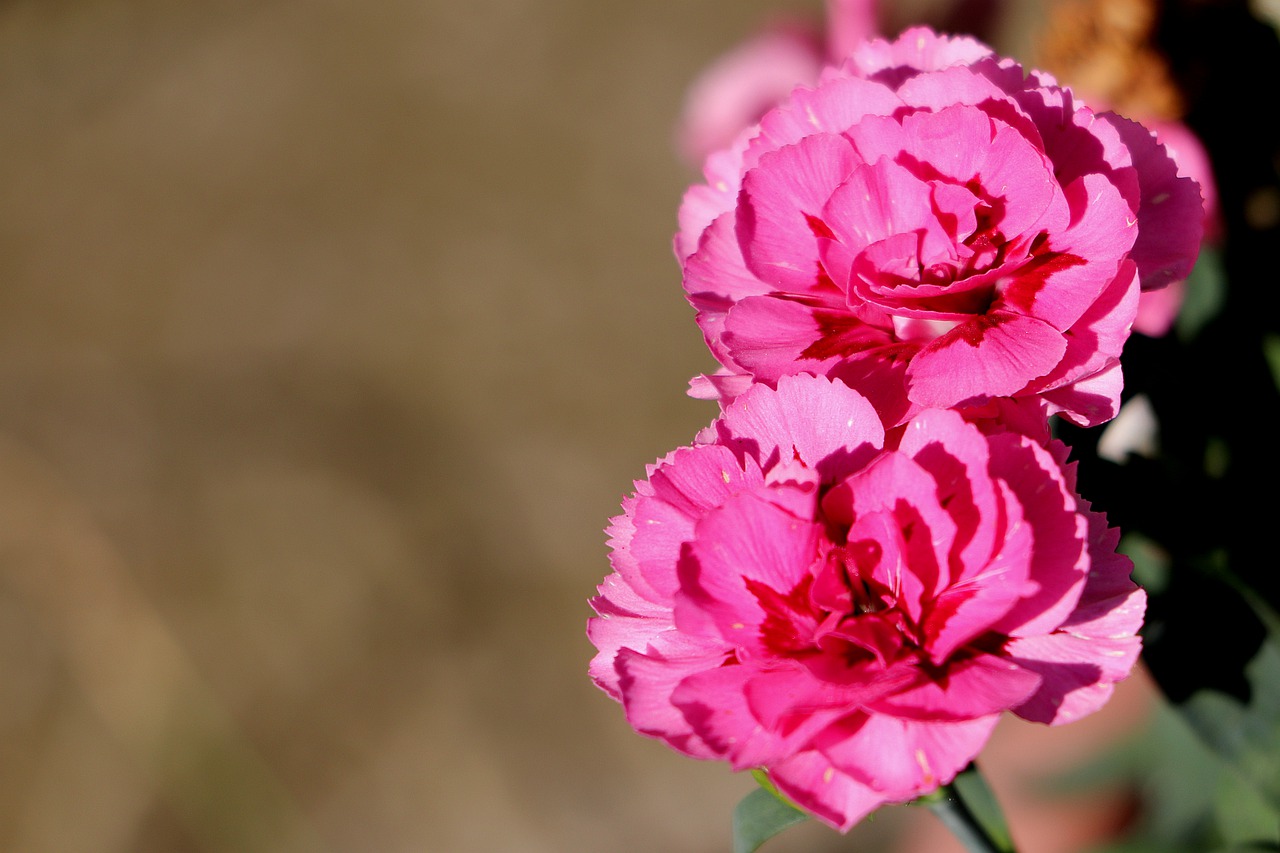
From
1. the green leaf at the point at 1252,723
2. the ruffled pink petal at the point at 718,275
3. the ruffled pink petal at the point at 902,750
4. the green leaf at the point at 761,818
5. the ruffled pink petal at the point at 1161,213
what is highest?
the ruffled pink petal at the point at 718,275

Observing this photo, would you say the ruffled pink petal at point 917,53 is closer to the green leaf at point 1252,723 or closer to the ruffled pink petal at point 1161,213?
the ruffled pink petal at point 1161,213

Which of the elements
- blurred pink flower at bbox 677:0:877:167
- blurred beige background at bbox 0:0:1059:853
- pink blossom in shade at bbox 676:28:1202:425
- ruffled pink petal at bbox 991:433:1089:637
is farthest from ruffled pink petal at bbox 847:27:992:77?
blurred beige background at bbox 0:0:1059:853

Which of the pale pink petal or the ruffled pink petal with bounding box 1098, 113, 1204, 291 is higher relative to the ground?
the ruffled pink petal with bounding box 1098, 113, 1204, 291

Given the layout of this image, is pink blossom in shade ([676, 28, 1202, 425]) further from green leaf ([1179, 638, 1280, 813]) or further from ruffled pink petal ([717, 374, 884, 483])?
green leaf ([1179, 638, 1280, 813])

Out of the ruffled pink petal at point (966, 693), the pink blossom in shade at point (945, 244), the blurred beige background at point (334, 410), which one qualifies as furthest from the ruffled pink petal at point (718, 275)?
the blurred beige background at point (334, 410)

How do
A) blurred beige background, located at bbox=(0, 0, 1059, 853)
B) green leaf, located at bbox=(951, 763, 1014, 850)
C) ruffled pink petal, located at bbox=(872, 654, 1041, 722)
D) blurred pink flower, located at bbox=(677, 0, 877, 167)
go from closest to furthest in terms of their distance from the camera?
1. ruffled pink petal, located at bbox=(872, 654, 1041, 722)
2. green leaf, located at bbox=(951, 763, 1014, 850)
3. blurred pink flower, located at bbox=(677, 0, 877, 167)
4. blurred beige background, located at bbox=(0, 0, 1059, 853)

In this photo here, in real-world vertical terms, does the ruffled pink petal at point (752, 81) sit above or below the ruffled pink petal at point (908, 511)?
above

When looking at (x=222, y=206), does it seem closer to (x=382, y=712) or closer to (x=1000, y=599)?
(x=382, y=712)
